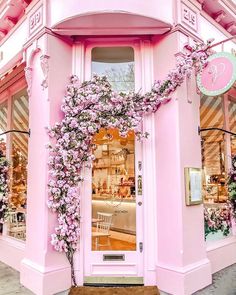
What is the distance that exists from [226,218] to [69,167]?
299cm

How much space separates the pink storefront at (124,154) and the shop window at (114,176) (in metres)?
0.02

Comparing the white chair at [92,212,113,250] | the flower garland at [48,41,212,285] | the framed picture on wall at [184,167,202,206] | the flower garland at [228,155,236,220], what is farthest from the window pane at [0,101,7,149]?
the flower garland at [228,155,236,220]

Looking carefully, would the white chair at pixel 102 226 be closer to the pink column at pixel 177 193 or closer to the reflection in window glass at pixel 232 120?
the pink column at pixel 177 193

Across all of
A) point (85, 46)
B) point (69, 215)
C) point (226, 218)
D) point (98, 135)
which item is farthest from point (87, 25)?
point (226, 218)

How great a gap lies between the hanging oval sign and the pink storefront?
268 mm

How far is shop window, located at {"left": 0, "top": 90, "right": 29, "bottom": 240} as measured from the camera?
16.1 feet

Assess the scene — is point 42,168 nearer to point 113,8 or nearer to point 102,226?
point 102,226

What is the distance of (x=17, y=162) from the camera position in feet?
17.4

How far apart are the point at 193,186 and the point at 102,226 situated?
4.68ft

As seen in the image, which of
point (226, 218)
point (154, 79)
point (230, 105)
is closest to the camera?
point (154, 79)

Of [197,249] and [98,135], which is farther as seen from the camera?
[98,135]

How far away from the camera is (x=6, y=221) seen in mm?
5203

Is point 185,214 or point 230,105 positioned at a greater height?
point 230,105

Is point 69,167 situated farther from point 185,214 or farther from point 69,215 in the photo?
point 185,214
